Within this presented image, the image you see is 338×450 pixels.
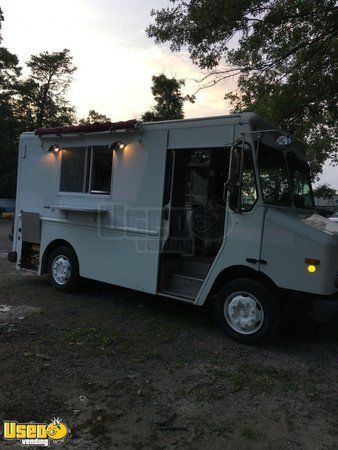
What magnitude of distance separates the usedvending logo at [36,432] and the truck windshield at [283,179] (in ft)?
11.2

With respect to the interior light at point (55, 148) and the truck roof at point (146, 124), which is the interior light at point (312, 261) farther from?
the interior light at point (55, 148)

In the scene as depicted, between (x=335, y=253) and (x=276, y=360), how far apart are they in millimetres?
1437

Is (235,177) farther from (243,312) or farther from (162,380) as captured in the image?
(162,380)

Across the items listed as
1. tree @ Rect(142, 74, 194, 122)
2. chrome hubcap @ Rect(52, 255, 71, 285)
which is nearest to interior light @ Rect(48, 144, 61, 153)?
chrome hubcap @ Rect(52, 255, 71, 285)

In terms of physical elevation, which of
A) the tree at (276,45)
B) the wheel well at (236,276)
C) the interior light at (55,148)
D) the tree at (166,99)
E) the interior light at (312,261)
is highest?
the tree at (166,99)

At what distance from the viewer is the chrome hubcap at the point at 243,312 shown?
198 inches

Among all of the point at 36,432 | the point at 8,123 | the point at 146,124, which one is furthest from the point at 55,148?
the point at 8,123

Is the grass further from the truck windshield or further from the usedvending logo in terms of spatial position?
the truck windshield

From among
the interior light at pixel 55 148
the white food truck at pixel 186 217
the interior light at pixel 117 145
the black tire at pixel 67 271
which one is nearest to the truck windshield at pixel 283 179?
the white food truck at pixel 186 217

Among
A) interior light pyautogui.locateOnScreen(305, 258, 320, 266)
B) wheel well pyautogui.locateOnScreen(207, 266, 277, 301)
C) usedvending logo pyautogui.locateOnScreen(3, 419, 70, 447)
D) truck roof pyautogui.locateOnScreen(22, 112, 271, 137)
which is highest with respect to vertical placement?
truck roof pyautogui.locateOnScreen(22, 112, 271, 137)

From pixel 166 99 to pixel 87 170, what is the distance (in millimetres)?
23502

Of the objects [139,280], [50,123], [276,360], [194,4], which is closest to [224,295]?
[276,360]

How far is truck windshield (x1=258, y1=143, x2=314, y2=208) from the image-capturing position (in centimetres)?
515

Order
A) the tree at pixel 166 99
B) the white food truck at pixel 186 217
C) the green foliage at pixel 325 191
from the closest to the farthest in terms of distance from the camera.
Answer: the white food truck at pixel 186 217
the green foliage at pixel 325 191
the tree at pixel 166 99
